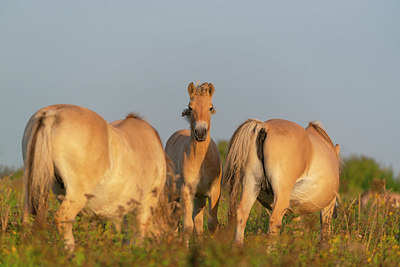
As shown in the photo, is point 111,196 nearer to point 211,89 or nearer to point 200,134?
point 200,134

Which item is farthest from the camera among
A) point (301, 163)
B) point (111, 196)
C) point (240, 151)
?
point (240, 151)

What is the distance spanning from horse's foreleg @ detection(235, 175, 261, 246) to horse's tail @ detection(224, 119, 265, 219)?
0.20 metres

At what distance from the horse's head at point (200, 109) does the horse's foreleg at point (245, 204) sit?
109 cm

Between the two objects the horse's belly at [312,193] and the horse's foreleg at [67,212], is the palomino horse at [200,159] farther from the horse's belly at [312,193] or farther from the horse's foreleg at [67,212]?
the horse's foreleg at [67,212]

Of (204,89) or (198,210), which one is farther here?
(198,210)

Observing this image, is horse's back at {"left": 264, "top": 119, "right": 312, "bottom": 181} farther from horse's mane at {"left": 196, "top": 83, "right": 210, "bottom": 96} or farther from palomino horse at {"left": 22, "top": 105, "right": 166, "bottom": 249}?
palomino horse at {"left": 22, "top": 105, "right": 166, "bottom": 249}

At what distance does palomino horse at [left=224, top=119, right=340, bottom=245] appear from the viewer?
21.3 ft

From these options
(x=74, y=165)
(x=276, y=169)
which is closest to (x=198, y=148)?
(x=276, y=169)

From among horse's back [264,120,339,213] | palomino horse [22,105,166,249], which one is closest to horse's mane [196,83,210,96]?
horse's back [264,120,339,213]

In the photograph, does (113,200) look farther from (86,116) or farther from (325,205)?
(325,205)

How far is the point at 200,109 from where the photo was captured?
24.5ft

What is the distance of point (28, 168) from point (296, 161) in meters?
3.66

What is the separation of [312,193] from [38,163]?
437cm

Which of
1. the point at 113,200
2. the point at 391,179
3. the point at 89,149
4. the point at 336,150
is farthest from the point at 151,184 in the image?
the point at 391,179
